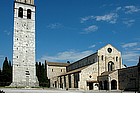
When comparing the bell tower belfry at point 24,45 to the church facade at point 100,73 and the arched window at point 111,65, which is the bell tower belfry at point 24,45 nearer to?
the church facade at point 100,73

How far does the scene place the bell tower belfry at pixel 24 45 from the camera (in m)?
24.7

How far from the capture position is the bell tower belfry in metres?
24.7

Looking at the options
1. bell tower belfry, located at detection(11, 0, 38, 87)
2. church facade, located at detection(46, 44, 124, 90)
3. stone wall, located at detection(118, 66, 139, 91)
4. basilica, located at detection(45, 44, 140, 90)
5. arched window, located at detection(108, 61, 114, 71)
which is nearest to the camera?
stone wall, located at detection(118, 66, 139, 91)

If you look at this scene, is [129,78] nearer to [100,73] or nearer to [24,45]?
[100,73]

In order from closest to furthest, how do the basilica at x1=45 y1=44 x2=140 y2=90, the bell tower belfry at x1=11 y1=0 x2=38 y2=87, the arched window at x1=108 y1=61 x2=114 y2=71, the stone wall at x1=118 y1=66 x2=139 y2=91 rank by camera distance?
1. the stone wall at x1=118 y1=66 x2=139 y2=91
2. the basilica at x1=45 y1=44 x2=140 y2=90
3. the bell tower belfry at x1=11 y1=0 x2=38 y2=87
4. the arched window at x1=108 y1=61 x2=114 y2=71

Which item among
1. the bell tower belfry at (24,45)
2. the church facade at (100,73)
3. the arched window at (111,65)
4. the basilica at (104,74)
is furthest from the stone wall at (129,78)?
the bell tower belfry at (24,45)

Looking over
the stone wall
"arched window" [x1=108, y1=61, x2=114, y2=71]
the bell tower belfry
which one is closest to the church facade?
"arched window" [x1=108, y1=61, x2=114, y2=71]

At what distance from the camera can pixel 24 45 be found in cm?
2553

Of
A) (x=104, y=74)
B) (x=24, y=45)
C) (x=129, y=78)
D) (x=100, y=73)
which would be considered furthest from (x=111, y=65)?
(x=24, y=45)

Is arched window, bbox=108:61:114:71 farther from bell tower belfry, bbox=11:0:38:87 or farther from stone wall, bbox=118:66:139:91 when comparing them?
bell tower belfry, bbox=11:0:38:87
